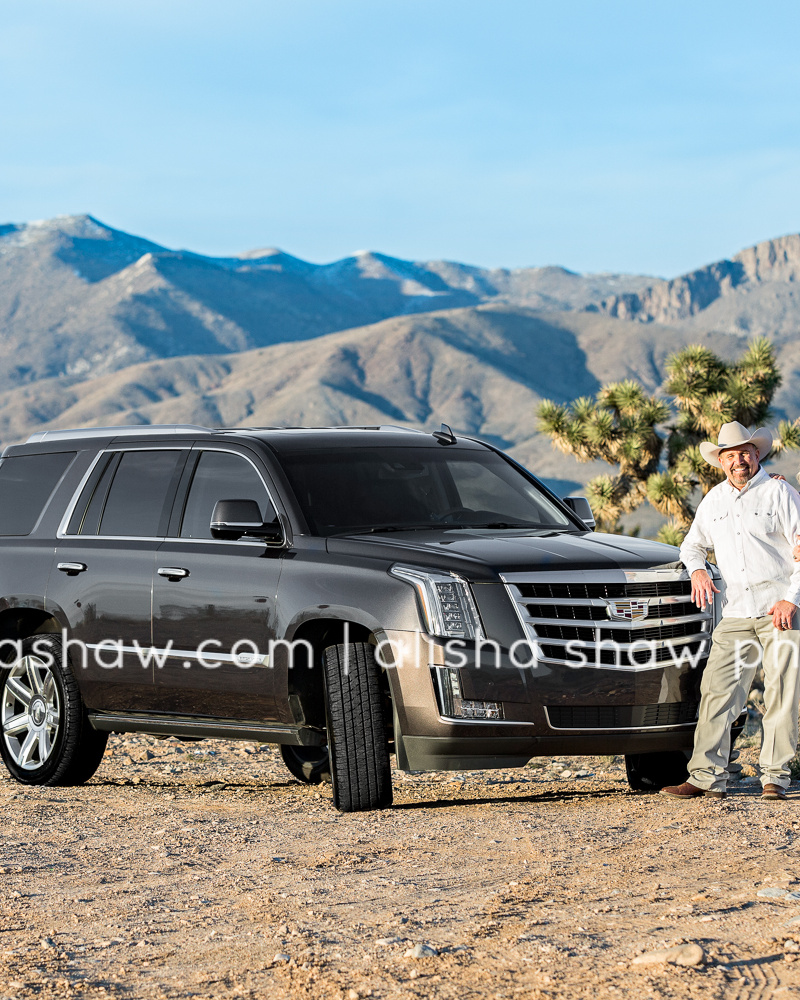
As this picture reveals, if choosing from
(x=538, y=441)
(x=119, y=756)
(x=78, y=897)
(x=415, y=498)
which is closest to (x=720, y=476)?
(x=119, y=756)

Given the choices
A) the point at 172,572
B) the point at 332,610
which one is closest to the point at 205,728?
the point at 172,572

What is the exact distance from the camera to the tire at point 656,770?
7.70m

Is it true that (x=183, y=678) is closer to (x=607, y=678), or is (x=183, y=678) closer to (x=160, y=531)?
(x=160, y=531)

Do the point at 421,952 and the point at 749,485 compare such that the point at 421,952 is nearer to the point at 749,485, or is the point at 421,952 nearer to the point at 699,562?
the point at 699,562

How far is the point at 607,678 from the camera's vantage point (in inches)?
261

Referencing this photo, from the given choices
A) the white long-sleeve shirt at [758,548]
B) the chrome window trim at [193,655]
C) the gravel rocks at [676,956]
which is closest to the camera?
the gravel rocks at [676,956]

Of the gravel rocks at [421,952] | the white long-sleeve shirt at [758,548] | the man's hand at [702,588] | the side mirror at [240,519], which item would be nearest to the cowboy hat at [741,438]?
the white long-sleeve shirt at [758,548]

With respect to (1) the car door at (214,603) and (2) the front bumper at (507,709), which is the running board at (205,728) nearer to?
(1) the car door at (214,603)

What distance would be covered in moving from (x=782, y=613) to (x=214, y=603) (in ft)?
9.54

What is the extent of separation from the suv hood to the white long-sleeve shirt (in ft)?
1.01

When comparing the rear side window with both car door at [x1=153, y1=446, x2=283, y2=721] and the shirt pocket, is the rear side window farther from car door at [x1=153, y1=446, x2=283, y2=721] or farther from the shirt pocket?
the shirt pocket

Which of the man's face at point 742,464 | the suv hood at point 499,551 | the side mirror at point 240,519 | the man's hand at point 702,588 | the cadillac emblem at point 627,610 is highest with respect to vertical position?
the man's face at point 742,464

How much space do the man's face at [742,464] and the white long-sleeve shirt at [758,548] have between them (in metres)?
0.03

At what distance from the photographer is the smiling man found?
697 centimetres
